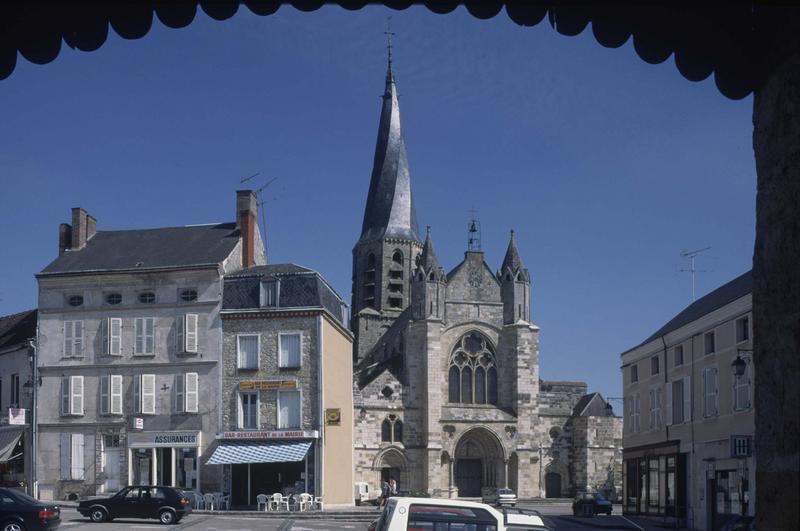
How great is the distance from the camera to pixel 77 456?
41.5 metres

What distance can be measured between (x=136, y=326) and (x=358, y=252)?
1712 inches

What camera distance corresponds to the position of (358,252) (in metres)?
85.1

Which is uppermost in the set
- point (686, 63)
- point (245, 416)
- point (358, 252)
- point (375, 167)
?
point (375, 167)

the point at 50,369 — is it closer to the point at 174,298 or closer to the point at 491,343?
the point at 174,298

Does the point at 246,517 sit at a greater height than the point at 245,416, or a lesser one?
lesser

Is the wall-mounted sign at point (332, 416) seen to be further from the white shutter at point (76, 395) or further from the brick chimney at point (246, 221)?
the white shutter at point (76, 395)

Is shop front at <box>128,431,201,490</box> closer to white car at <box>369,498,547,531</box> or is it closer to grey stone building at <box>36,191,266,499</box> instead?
grey stone building at <box>36,191,266,499</box>

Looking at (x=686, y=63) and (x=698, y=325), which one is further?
(x=698, y=325)

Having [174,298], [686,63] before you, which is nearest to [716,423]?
[174,298]

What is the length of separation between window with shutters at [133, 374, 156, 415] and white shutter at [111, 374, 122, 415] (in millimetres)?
594

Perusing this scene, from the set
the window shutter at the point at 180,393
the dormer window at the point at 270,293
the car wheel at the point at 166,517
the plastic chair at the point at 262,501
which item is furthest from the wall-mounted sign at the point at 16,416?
the car wheel at the point at 166,517

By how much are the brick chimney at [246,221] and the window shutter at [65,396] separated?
848cm

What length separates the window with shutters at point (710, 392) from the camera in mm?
31567

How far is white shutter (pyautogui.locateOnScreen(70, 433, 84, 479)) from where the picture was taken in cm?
4128
